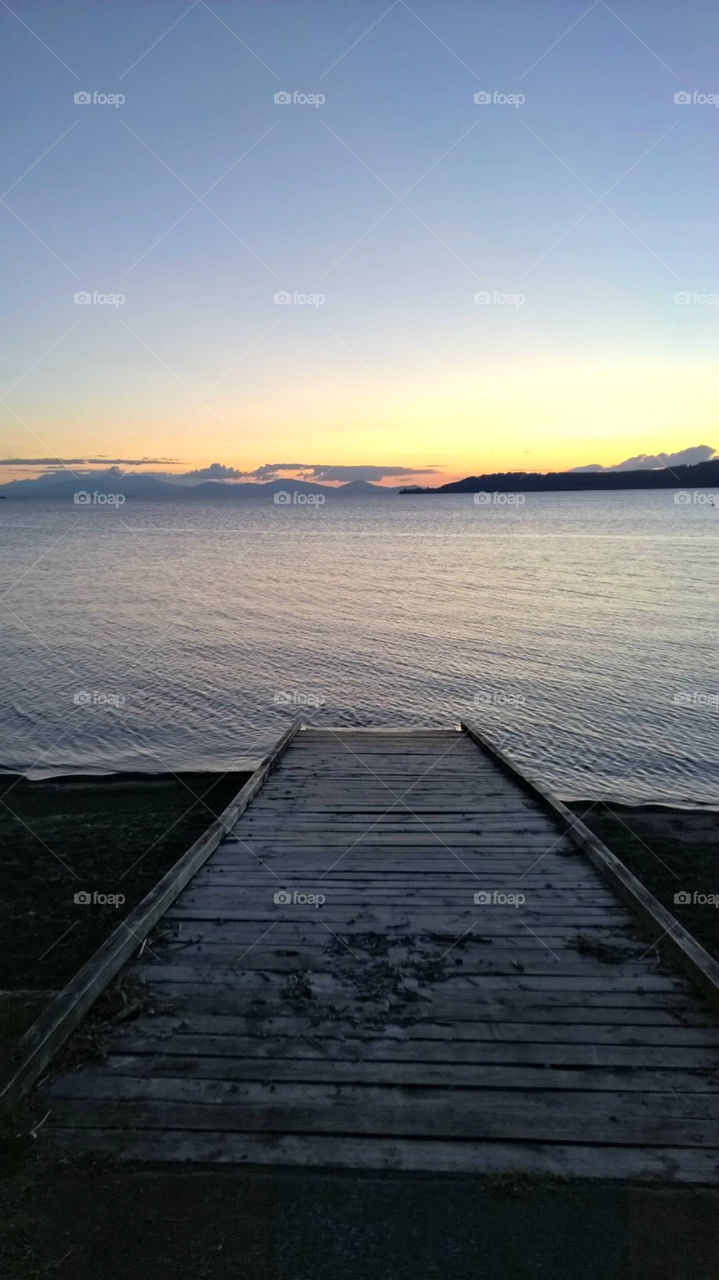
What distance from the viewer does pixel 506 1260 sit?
4031 mm

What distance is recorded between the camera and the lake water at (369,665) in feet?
65.0

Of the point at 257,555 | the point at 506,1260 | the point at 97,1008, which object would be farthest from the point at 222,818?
the point at 257,555

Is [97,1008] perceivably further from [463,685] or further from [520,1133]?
[463,685]

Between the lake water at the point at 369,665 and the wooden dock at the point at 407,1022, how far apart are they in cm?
1011
